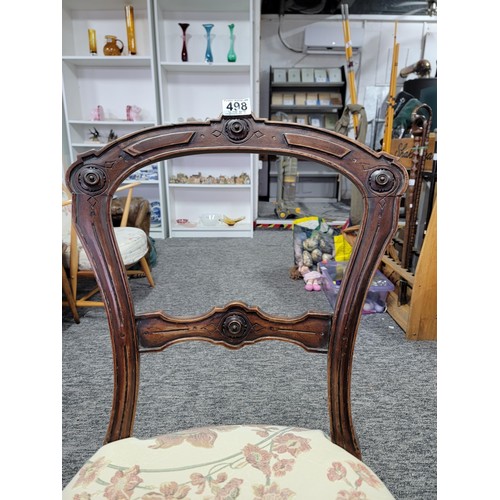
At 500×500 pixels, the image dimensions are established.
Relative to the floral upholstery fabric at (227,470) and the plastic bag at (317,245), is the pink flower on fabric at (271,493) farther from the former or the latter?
the plastic bag at (317,245)

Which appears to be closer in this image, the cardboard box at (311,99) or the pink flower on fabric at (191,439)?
the pink flower on fabric at (191,439)

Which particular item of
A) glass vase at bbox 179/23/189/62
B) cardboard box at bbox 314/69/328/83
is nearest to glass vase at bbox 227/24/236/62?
glass vase at bbox 179/23/189/62

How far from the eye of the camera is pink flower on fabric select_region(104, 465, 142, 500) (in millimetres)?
483

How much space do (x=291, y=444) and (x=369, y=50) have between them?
237 inches

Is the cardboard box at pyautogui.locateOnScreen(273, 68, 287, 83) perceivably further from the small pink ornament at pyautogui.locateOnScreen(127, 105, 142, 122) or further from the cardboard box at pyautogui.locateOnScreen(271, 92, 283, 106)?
the small pink ornament at pyautogui.locateOnScreen(127, 105, 142, 122)

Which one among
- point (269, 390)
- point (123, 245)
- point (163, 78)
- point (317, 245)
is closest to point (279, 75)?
point (163, 78)

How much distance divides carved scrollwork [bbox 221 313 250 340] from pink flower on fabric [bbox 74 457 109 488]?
25 centimetres

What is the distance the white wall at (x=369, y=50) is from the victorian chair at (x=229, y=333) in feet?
16.9

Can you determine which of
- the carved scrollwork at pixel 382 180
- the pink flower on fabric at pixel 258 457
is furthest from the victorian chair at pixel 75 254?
the carved scrollwork at pixel 382 180

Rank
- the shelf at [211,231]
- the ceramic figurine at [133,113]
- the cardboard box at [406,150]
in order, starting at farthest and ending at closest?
1. the shelf at [211,231]
2. the ceramic figurine at [133,113]
3. the cardboard box at [406,150]

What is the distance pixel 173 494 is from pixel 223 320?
24 cm

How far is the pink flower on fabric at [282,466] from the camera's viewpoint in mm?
512

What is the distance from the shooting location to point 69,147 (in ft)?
10.9

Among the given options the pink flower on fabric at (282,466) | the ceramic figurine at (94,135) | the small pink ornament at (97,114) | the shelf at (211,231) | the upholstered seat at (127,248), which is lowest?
the shelf at (211,231)
